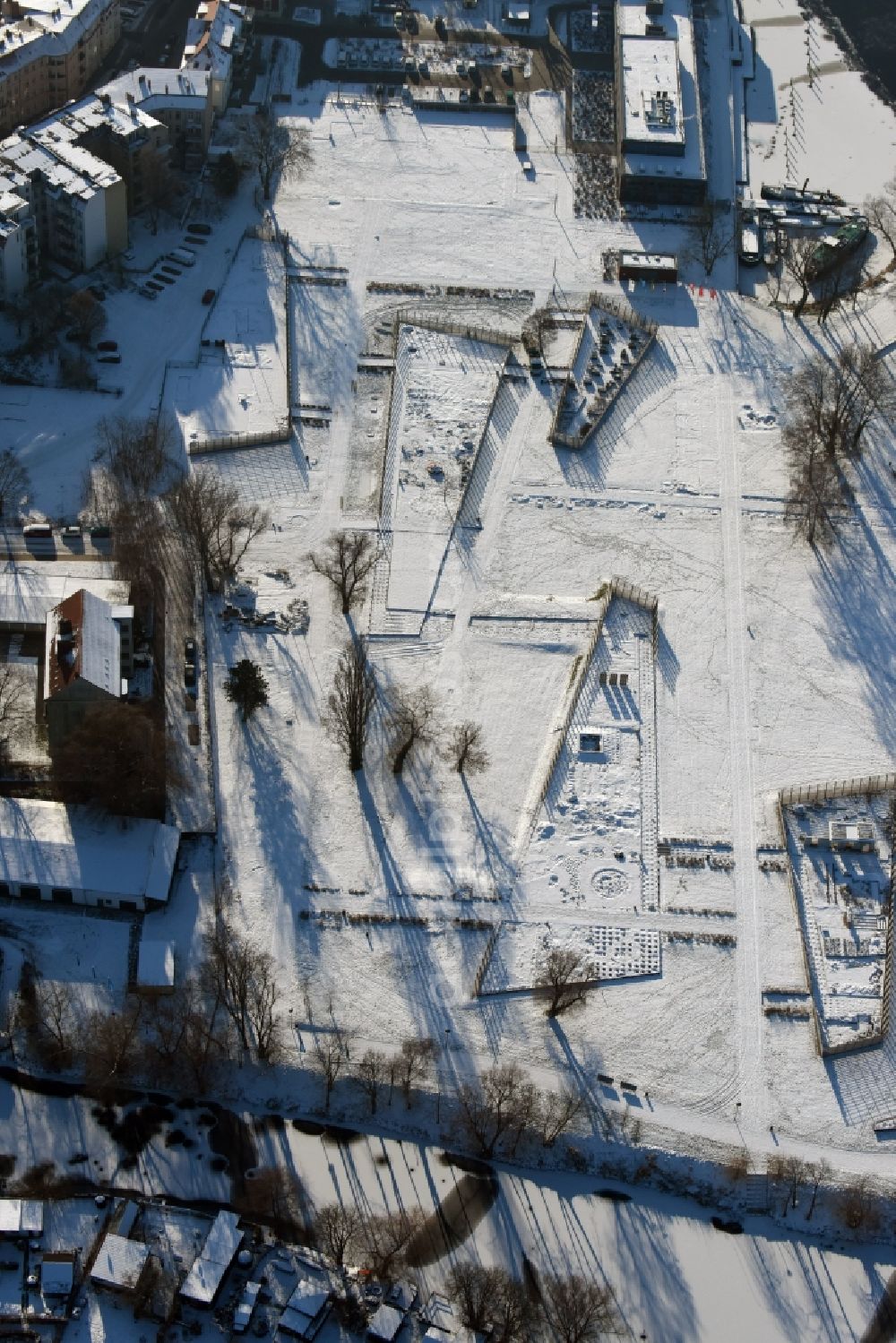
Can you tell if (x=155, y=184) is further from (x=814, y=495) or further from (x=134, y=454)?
(x=814, y=495)

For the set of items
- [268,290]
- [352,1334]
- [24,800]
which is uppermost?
[268,290]

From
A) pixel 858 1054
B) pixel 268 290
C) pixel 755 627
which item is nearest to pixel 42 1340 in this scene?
pixel 858 1054

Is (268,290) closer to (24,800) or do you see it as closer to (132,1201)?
(24,800)

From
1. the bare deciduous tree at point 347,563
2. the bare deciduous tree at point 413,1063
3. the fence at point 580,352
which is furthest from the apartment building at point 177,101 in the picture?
the bare deciduous tree at point 413,1063

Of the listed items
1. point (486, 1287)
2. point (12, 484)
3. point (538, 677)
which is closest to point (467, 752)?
point (538, 677)

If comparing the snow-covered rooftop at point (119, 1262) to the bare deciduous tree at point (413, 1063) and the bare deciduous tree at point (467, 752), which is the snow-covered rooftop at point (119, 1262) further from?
the bare deciduous tree at point (467, 752)
